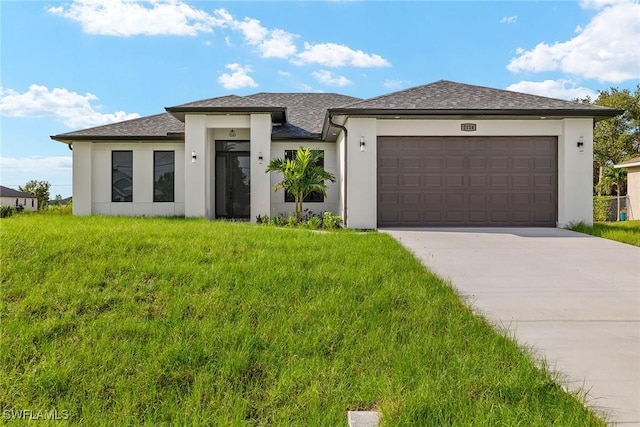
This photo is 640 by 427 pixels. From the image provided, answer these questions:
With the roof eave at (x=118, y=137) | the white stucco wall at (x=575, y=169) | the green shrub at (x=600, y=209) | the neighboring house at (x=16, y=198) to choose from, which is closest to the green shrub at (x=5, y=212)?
the roof eave at (x=118, y=137)

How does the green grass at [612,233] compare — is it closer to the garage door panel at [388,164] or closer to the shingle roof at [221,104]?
the garage door panel at [388,164]

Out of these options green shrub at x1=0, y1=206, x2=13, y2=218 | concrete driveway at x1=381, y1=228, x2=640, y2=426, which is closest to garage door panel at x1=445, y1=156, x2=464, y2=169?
concrete driveway at x1=381, y1=228, x2=640, y2=426

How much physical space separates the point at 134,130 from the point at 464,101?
11.8m

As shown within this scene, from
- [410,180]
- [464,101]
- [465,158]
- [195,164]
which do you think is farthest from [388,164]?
[195,164]

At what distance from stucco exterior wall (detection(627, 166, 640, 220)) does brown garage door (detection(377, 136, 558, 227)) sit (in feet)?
43.2

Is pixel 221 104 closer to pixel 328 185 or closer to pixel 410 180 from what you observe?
pixel 328 185

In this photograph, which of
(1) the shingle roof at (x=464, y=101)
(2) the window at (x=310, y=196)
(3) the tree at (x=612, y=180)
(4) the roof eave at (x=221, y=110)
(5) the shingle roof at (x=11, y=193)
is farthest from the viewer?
(5) the shingle roof at (x=11, y=193)

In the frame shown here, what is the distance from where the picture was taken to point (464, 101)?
11258mm

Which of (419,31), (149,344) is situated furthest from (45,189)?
(149,344)

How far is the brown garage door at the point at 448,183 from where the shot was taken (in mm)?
11203

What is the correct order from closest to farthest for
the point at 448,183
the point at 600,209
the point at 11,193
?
1. the point at 448,183
2. the point at 600,209
3. the point at 11,193

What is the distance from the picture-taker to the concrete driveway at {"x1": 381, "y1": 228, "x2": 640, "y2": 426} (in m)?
2.98

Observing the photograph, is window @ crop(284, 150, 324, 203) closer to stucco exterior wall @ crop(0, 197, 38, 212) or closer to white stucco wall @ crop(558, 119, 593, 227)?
white stucco wall @ crop(558, 119, 593, 227)

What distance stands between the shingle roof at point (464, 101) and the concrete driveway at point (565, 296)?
3676 mm
